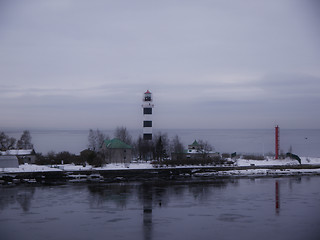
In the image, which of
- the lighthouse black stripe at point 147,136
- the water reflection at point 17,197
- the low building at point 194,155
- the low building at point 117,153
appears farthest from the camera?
the lighthouse black stripe at point 147,136

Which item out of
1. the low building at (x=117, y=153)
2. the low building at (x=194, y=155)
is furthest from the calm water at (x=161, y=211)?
the low building at (x=194, y=155)

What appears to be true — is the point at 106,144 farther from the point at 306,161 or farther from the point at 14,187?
the point at 306,161

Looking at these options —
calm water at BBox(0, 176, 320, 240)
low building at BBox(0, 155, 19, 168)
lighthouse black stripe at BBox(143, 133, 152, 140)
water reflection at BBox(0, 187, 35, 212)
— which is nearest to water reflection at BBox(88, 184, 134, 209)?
calm water at BBox(0, 176, 320, 240)

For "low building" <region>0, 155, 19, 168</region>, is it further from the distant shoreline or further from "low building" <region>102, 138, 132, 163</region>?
"low building" <region>102, 138, 132, 163</region>

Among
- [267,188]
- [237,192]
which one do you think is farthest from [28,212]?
[267,188]

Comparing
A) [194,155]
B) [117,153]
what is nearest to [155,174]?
[117,153]

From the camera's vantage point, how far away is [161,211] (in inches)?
827

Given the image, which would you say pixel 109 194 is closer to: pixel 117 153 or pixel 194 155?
pixel 117 153

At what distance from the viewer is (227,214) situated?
65.7 feet

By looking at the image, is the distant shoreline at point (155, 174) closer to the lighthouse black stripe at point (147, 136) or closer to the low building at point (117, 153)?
the low building at point (117, 153)

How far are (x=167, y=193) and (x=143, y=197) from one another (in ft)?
7.93

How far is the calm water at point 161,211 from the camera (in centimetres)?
1652

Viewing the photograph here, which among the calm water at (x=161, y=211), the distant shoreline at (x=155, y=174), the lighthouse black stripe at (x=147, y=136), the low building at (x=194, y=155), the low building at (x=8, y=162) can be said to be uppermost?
the lighthouse black stripe at (x=147, y=136)

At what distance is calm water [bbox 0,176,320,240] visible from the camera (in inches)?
650
